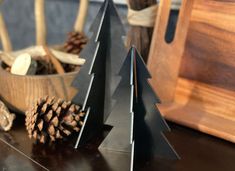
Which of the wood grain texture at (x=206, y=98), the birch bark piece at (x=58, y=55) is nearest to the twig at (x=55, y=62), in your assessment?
the birch bark piece at (x=58, y=55)

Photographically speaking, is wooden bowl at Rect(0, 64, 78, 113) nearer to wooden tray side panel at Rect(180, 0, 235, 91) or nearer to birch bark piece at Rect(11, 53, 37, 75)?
birch bark piece at Rect(11, 53, 37, 75)

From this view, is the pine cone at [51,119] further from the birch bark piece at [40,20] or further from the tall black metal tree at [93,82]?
the birch bark piece at [40,20]

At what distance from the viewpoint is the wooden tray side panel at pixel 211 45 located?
2.08 feet

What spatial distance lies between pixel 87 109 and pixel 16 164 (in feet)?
0.47

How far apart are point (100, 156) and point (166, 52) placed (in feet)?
0.89

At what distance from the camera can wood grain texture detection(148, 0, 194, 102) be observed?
691mm

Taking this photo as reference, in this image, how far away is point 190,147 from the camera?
0.58m

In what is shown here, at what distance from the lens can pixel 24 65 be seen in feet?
2.19

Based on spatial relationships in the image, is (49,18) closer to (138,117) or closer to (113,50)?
(113,50)

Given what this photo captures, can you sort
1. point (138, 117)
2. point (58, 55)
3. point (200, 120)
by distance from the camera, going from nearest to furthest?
point (138, 117) < point (200, 120) < point (58, 55)

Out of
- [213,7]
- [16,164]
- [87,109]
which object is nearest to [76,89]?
[87,109]

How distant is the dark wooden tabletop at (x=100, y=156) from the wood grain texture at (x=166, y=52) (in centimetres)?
11

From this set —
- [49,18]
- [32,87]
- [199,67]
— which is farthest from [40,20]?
[49,18]

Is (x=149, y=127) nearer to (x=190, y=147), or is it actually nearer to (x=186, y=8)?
(x=190, y=147)
